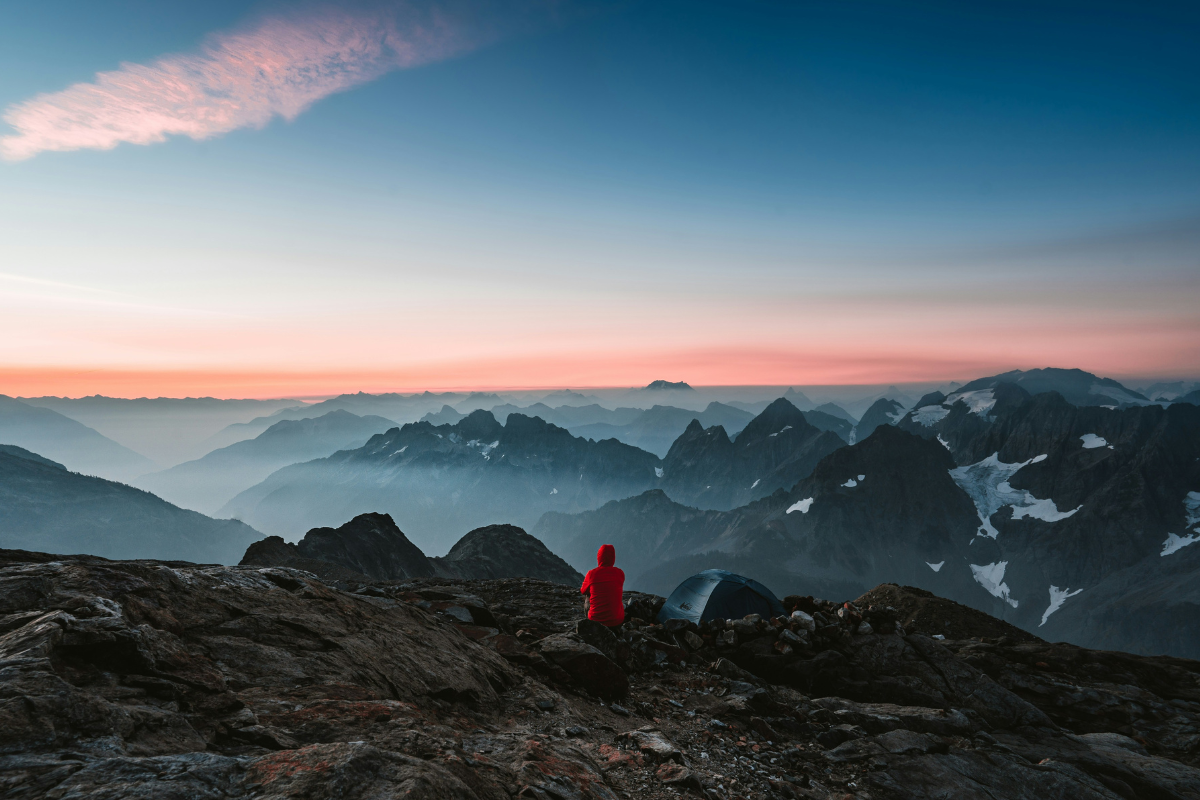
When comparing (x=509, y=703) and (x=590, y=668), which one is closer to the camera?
(x=509, y=703)

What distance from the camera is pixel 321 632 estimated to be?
12.2 meters

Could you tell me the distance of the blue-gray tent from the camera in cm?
2259

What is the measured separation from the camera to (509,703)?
12648mm

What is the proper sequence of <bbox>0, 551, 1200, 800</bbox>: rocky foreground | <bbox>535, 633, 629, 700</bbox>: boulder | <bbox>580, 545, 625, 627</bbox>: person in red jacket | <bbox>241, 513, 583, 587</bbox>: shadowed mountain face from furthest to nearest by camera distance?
<bbox>241, 513, 583, 587</bbox>: shadowed mountain face
<bbox>580, 545, 625, 627</bbox>: person in red jacket
<bbox>535, 633, 629, 700</bbox>: boulder
<bbox>0, 551, 1200, 800</bbox>: rocky foreground

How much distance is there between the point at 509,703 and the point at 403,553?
128127mm

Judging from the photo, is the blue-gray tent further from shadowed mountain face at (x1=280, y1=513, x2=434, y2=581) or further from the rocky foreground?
shadowed mountain face at (x1=280, y1=513, x2=434, y2=581)

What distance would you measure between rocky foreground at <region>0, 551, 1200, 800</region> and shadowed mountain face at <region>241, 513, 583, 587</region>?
4874 centimetres

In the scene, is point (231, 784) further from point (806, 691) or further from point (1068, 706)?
point (1068, 706)

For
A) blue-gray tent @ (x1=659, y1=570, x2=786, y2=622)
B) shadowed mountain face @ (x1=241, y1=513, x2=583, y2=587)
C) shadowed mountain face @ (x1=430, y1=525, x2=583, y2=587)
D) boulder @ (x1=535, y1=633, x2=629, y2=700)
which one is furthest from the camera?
shadowed mountain face @ (x1=430, y1=525, x2=583, y2=587)

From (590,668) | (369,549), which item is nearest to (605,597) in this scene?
(590,668)

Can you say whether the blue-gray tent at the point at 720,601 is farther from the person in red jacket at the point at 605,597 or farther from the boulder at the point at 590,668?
the boulder at the point at 590,668

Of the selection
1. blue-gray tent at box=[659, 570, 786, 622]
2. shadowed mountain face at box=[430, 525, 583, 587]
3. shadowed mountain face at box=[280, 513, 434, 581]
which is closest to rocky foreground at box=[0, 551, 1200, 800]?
blue-gray tent at box=[659, 570, 786, 622]

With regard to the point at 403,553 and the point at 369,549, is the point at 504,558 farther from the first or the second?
the point at 369,549

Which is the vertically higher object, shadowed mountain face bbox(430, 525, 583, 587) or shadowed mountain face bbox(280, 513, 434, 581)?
shadowed mountain face bbox(280, 513, 434, 581)
